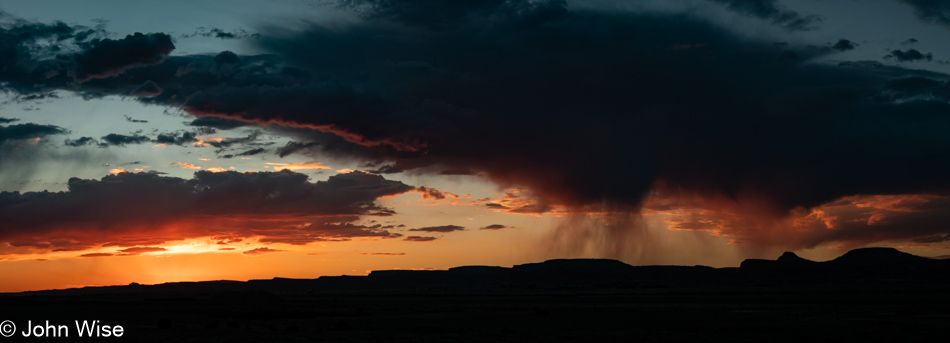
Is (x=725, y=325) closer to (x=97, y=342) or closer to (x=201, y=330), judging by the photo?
(x=201, y=330)

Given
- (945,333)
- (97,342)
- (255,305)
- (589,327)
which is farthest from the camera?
(255,305)

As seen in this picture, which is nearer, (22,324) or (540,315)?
(22,324)

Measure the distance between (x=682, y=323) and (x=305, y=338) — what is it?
31.4 meters

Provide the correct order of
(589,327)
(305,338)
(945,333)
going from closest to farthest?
(305,338) < (945,333) < (589,327)

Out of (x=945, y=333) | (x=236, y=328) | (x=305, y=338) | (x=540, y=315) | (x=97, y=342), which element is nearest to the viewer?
(x=97, y=342)

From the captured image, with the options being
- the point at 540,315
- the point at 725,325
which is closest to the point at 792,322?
the point at 725,325

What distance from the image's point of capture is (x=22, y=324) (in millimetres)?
52188

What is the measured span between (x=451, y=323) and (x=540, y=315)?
45.1 feet

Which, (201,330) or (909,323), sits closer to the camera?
(201,330)

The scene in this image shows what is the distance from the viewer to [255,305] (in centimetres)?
8144

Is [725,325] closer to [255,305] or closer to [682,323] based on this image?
[682,323]

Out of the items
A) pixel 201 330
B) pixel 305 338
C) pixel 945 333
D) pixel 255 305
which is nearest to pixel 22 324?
pixel 201 330

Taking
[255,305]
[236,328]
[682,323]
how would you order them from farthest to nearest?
[255,305] → [682,323] → [236,328]

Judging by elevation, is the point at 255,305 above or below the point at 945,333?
above
